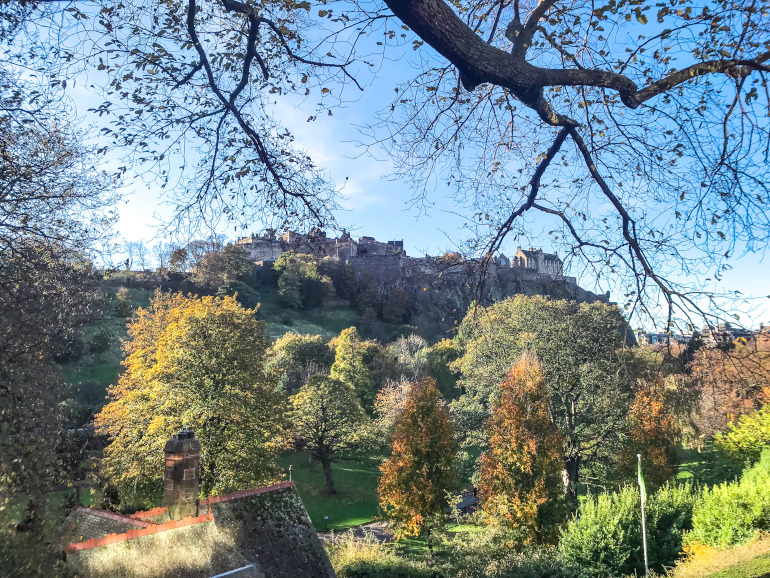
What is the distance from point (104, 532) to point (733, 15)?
10663mm

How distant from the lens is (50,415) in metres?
10.1

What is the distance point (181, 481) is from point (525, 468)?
1237 cm

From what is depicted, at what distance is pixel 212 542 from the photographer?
24.3 feet

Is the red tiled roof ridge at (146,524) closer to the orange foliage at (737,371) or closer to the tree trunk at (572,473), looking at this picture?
the orange foliage at (737,371)

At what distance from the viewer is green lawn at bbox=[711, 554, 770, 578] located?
8680 millimetres

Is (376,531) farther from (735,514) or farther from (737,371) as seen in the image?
(737,371)

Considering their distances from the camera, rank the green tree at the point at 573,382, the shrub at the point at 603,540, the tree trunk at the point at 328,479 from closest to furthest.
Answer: the shrub at the point at 603,540 < the green tree at the point at 573,382 < the tree trunk at the point at 328,479

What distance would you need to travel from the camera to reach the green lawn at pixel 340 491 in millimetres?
23920

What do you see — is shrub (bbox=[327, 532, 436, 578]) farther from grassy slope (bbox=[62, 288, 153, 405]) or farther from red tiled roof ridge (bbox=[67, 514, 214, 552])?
grassy slope (bbox=[62, 288, 153, 405])

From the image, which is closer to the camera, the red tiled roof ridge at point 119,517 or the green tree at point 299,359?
the red tiled roof ridge at point 119,517

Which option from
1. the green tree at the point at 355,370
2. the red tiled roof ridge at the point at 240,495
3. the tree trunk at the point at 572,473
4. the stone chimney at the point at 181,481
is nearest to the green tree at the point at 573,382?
the tree trunk at the point at 572,473

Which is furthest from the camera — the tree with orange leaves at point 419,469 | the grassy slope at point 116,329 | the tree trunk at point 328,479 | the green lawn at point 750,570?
the grassy slope at point 116,329

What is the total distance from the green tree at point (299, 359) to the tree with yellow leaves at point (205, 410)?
17255 millimetres

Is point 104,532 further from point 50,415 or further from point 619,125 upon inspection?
point 619,125
